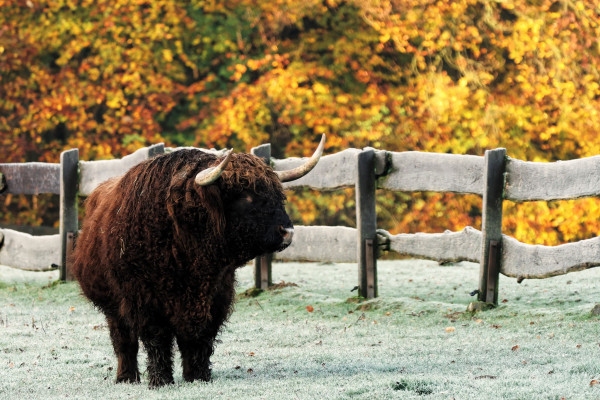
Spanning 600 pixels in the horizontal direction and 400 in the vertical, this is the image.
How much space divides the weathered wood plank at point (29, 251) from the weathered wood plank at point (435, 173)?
477cm

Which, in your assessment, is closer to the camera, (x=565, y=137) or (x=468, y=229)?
(x=468, y=229)

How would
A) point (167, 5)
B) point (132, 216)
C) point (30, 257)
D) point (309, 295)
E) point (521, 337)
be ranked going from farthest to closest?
point (167, 5)
point (30, 257)
point (309, 295)
point (521, 337)
point (132, 216)

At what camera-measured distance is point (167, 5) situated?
21141 millimetres

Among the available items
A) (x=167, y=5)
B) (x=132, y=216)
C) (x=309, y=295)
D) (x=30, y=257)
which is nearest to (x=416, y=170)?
(x=309, y=295)

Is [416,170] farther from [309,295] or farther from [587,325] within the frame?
[587,325]

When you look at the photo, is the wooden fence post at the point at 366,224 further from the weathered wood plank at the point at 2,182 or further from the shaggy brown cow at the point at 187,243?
the weathered wood plank at the point at 2,182

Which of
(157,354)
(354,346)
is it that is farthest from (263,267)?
(157,354)

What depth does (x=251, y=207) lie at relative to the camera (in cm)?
608

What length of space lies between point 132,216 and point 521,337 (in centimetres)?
338

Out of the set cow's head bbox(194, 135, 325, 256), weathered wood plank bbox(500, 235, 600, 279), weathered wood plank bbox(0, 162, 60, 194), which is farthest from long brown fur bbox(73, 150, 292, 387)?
weathered wood plank bbox(0, 162, 60, 194)

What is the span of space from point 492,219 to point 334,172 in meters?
2.09

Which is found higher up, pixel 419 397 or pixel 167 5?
pixel 167 5

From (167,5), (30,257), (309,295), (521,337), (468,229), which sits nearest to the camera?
(521,337)

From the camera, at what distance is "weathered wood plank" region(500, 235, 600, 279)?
795 centimetres
